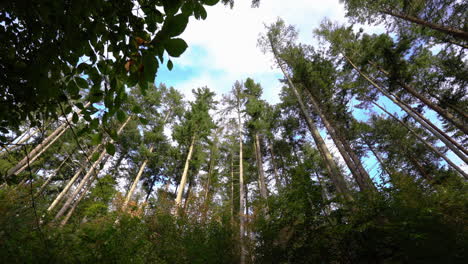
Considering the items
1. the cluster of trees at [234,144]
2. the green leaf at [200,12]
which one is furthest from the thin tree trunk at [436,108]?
the green leaf at [200,12]

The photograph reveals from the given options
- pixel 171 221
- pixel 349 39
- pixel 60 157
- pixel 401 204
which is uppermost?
pixel 349 39

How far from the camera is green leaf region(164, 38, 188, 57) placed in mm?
438

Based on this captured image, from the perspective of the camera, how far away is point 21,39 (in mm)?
946

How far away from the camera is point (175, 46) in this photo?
45cm

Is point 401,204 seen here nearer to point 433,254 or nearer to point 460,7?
point 433,254

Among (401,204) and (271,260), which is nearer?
(401,204)

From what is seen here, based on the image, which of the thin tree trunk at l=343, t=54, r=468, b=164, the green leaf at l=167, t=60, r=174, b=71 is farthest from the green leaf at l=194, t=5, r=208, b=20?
the thin tree trunk at l=343, t=54, r=468, b=164

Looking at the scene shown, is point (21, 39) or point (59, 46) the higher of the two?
point (21, 39)

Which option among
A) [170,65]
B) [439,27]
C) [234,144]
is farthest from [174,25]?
[234,144]

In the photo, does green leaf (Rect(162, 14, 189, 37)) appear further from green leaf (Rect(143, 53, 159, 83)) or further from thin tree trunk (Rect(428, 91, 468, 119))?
thin tree trunk (Rect(428, 91, 468, 119))

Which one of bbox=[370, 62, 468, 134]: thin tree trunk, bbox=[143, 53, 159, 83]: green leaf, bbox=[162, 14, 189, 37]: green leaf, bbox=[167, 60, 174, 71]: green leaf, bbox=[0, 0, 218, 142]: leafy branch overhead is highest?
bbox=[370, 62, 468, 134]: thin tree trunk

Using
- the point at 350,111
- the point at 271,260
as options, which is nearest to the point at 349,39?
the point at 350,111

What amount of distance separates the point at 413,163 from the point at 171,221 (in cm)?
1864

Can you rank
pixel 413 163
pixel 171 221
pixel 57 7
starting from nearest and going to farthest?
pixel 57 7
pixel 171 221
pixel 413 163
